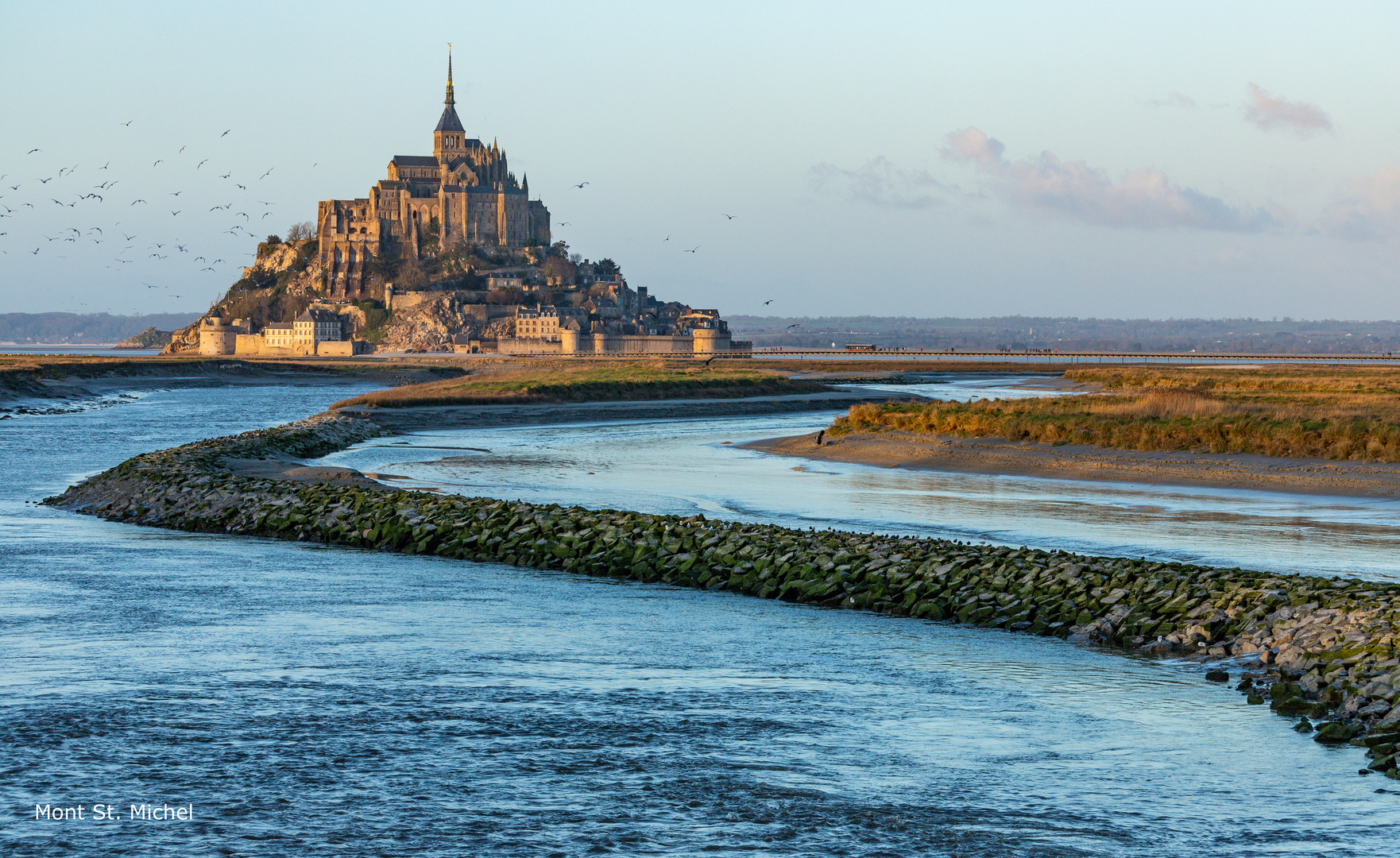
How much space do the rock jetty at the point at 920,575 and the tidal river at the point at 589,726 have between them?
57 centimetres

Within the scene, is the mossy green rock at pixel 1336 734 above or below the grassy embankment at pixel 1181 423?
below

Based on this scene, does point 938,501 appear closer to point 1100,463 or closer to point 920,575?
point 1100,463

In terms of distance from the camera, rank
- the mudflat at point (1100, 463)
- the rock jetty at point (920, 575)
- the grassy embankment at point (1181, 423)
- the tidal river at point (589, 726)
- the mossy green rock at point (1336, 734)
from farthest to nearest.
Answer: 1. the grassy embankment at point (1181, 423)
2. the mudflat at point (1100, 463)
3. the rock jetty at point (920, 575)
4. the mossy green rock at point (1336, 734)
5. the tidal river at point (589, 726)

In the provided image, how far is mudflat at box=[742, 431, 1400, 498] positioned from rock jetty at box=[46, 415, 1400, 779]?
14586 millimetres

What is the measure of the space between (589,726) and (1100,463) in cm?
2651

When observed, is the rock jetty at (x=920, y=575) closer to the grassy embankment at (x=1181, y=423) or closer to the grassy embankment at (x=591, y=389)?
the grassy embankment at (x=1181, y=423)

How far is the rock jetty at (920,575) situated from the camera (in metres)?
12.1

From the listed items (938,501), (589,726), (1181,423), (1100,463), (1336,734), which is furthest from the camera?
(1181,423)

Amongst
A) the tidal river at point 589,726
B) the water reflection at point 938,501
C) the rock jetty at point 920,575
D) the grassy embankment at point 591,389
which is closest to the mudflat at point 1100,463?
the water reflection at point 938,501

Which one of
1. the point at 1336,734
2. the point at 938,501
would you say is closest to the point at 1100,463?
the point at 938,501

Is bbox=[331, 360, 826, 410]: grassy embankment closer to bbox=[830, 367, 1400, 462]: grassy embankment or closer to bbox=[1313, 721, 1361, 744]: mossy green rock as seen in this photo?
bbox=[830, 367, 1400, 462]: grassy embankment

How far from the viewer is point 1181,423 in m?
38.5

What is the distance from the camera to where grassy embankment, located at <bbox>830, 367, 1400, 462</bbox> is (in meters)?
34.4

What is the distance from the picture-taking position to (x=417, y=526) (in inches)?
883
